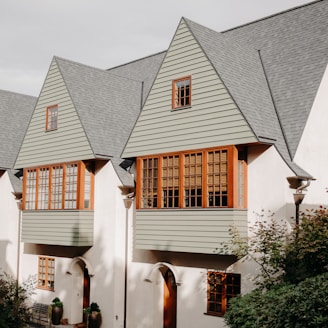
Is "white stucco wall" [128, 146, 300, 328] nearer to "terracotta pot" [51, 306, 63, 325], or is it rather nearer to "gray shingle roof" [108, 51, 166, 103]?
"terracotta pot" [51, 306, 63, 325]

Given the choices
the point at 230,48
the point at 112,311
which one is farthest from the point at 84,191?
the point at 230,48

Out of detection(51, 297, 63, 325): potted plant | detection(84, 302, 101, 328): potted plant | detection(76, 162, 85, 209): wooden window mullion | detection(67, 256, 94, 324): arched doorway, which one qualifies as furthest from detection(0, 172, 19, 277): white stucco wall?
detection(84, 302, 101, 328): potted plant

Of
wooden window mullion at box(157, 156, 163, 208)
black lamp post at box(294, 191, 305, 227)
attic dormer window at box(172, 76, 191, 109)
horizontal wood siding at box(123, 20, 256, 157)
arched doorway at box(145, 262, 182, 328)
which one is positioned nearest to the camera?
black lamp post at box(294, 191, 305, 227)

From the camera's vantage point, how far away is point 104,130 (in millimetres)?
23969

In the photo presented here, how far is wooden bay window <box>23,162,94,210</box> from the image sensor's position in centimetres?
2330

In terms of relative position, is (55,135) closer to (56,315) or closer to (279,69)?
(56,315)

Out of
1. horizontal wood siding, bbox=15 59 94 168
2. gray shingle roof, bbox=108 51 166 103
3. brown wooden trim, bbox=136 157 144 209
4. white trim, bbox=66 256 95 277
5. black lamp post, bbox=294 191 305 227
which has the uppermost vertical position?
gray shingle roof, bbox=108 51 166 103

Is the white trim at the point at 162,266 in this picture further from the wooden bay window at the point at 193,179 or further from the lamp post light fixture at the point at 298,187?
the lamp post light fixture at the point at 298,187

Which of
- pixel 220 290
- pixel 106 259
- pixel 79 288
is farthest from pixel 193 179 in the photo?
pixel 79 288

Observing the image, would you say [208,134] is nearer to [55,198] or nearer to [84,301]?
[55,198]

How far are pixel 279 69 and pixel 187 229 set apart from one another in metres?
7.05

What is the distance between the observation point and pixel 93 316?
2216 cm

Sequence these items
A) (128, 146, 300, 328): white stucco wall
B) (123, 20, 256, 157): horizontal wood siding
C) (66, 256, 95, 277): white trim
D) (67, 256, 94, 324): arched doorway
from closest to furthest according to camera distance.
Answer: (128, 146, 300, 328): white stucco wall
(123, 20, 256, 157): horizontal wood siding
(66, 256, 95, 277): white trim
(67, 256, 94, 324): arched doorway

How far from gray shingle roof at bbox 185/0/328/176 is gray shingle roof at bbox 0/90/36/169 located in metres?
14.4
